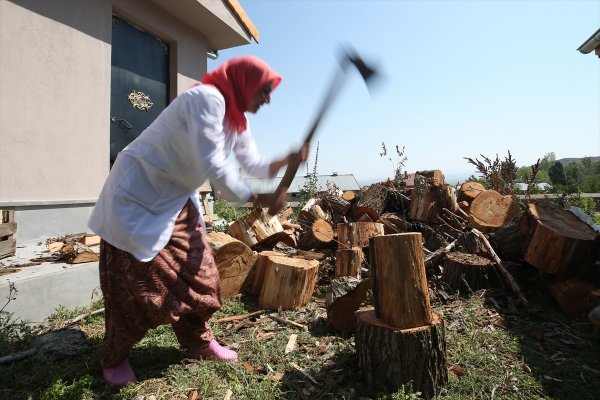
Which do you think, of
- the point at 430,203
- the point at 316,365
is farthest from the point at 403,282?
the point at 430,203

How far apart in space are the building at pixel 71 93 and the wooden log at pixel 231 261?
2122 mm

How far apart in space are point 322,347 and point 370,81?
1.93 metres

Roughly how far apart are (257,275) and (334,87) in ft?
6.99

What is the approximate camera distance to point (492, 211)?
4773 millimetres

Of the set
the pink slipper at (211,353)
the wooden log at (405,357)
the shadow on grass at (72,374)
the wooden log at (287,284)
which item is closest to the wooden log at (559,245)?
the wooden log at (405,357)

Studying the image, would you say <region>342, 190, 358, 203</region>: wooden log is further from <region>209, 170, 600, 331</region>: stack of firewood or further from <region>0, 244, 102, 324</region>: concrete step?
<region>0, 244, 102, 324</region>: concrete step

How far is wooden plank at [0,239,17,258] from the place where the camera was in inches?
131

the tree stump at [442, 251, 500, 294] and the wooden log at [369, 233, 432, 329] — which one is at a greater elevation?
the wooden log at [369, 233, 432, 329]

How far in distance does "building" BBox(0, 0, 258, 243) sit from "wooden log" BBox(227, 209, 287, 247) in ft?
6.46

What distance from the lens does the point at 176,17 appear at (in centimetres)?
647

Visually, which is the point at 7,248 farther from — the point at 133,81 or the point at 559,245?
the point at 559,245

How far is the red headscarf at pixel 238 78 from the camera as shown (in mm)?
2119

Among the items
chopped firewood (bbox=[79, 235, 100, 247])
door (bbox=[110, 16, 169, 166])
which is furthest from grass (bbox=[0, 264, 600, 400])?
door (bbox=[110, 16, 169, 166])

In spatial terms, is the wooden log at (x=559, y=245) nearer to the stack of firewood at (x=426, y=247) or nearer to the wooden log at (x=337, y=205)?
the stack of firewood at (x=426, y=247)
